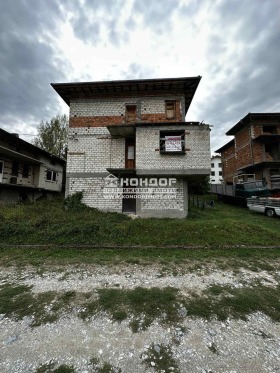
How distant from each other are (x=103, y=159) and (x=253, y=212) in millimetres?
13294

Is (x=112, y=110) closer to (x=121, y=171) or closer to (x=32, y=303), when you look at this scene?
(x=121, y=171)

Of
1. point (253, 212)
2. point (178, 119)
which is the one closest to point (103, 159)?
point (178, 119)

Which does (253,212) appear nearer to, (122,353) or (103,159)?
(103,159)

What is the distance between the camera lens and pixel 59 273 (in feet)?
15.6

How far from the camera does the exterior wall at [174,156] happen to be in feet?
36.1

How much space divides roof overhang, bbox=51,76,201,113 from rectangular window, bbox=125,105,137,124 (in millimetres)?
914

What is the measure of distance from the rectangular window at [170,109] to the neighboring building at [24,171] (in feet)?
44.1

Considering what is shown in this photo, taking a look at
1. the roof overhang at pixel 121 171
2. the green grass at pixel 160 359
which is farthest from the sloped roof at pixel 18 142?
the green grass at pixel 160 359

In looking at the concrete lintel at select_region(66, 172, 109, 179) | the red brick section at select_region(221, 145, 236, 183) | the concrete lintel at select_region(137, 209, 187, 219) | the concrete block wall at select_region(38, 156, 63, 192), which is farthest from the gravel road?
the red brick section at select_region(221, 145, 236, 183)

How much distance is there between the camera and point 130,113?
13.0m

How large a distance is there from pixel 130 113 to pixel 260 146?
56.3ft

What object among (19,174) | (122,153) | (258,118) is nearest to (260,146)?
(258,118)

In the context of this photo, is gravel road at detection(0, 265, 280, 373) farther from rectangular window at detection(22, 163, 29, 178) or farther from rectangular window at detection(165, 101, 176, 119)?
rectangular window at detection(22, 163, 29, 178)

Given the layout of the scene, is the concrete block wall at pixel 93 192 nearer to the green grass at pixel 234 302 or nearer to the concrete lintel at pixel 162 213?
Answer: the concrete lintel at pixel 162 213
